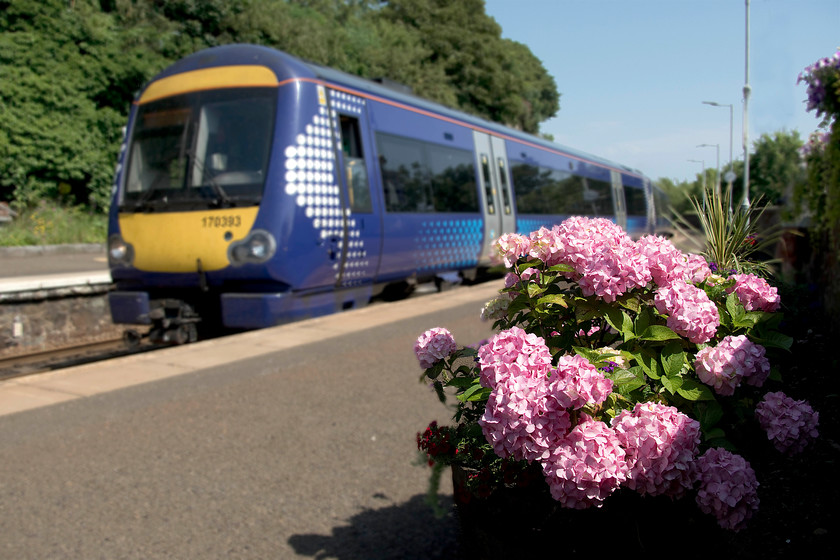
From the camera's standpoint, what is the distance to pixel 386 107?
9.23 m

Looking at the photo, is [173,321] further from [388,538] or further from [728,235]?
[728,235]

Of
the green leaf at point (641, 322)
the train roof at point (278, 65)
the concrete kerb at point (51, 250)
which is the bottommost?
the green leaf at point (641, 322)

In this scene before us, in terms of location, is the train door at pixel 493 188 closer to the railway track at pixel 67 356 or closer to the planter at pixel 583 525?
the railway track at pixel 67 356

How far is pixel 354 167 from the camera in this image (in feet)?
27.6

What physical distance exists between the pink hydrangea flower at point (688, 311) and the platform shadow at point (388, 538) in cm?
155

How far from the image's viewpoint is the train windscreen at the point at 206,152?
753cm

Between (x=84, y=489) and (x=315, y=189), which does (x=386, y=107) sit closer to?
(x=315, y=189)

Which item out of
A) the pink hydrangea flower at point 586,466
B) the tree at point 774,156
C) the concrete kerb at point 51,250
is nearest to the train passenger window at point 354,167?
the pink hydrangea flower at point 586,466

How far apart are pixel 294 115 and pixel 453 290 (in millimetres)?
4730

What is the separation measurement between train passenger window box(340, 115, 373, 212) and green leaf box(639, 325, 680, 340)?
6569 mm

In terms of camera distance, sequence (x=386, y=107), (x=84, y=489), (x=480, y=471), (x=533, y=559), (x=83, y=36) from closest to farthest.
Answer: (x=533, y=559) < (x=480, y=471) < (x=84, y=489) < (x=386, y=107) < (x=83, y=36)

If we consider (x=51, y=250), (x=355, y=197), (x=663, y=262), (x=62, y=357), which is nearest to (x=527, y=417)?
(x=663, y=262)

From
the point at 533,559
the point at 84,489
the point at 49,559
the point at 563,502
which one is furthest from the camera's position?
the point at 84,489

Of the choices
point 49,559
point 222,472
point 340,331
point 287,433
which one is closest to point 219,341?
point 340,331
